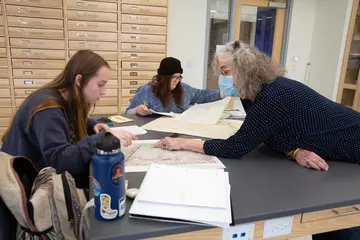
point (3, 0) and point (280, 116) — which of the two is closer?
point (280, 116)

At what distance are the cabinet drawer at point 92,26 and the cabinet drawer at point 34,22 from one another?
0.37 feet

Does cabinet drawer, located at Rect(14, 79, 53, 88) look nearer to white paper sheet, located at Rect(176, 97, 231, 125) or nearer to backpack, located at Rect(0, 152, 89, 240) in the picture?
white paper sheet, located at Rect(176, 97, 231, 125)

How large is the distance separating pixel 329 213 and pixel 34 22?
3.19 metres

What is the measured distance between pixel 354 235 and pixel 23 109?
1494 millimetres

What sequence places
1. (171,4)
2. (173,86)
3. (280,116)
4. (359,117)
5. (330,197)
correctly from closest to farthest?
(330,197) → (280,116) → (359,117) → (173,86) → (171,4)

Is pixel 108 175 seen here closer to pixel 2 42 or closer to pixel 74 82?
pixel 74 82

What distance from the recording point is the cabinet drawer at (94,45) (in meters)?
3.14

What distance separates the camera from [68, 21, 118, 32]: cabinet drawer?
308 centimetres

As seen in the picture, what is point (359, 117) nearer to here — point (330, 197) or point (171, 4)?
point (330, 197)

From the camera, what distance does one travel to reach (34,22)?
2.96m

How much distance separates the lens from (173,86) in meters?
2.21

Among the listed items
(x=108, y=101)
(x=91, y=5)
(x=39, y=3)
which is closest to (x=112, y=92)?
A: (x=108, y=101)

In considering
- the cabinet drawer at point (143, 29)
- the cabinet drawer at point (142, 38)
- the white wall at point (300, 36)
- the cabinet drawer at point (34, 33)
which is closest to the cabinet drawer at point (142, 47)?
the cabinet drawer at point (142, 38)

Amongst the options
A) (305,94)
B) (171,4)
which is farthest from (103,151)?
(171,4)
